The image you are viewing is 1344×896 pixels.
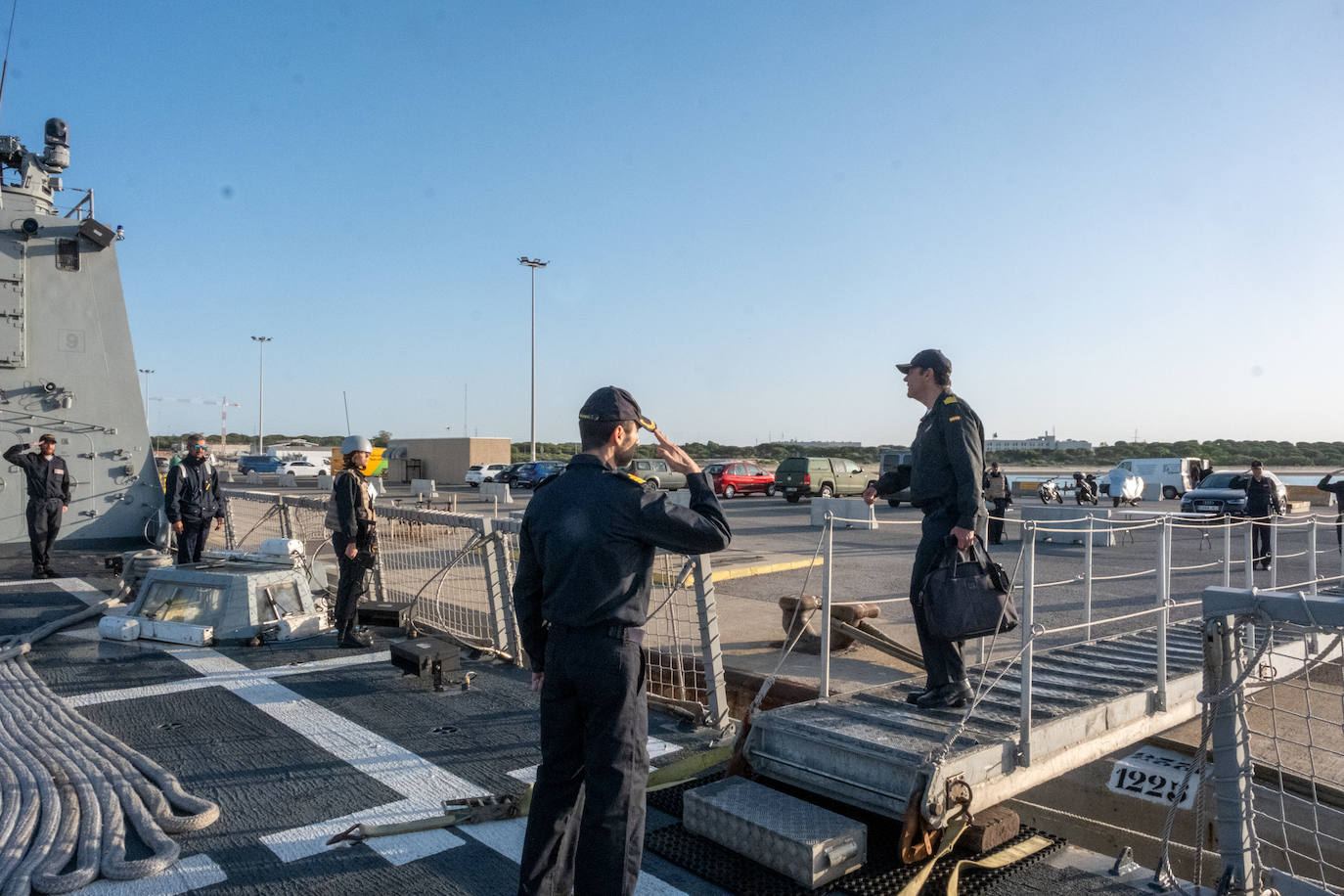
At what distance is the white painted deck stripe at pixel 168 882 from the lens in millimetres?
2793

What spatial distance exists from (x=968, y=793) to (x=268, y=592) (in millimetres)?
5496

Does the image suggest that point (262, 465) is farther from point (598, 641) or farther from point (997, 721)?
point (598, 641)

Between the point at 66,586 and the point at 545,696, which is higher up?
the point at 545,696

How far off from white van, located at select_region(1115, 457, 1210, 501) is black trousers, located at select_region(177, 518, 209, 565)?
1321 inches

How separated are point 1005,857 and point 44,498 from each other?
10.1 metres

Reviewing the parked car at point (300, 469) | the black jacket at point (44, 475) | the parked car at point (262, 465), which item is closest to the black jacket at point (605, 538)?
the black jacket at point (44, 475)

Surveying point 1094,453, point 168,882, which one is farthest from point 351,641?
point 1094,453

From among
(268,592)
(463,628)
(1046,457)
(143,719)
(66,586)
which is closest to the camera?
(143,719)

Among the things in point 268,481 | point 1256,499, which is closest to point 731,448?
point 268,481

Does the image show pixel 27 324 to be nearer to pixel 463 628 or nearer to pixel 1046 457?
pixel 463 628

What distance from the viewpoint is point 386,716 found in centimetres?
473

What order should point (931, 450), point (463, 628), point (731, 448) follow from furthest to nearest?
point (731, 448) < point (463, 628) < point (931, 450)

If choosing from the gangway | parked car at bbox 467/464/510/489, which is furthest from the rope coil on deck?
parked car at bbox 467/464/510/489

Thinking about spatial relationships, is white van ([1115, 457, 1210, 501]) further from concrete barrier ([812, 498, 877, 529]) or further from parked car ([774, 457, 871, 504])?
concrete barrier ([812, 498, 877, 529])
